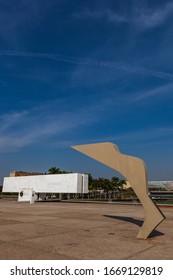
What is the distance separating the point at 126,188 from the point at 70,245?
483 feet

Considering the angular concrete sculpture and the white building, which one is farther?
the white building

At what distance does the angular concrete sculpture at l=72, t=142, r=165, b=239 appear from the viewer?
10148 mm

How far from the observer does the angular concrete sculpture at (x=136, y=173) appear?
400 inches

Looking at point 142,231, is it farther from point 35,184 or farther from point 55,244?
point 35,184

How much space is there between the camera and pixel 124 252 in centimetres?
789

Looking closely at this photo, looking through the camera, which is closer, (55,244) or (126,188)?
(55,244)

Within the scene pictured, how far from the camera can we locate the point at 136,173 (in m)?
10.4

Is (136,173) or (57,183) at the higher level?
(57,183)

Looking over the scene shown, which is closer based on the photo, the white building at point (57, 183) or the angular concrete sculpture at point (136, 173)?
the angular concrete sculpture at point (136, 173)

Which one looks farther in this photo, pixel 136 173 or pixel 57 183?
pixel 57 183

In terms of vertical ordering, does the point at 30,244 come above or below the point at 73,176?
below
